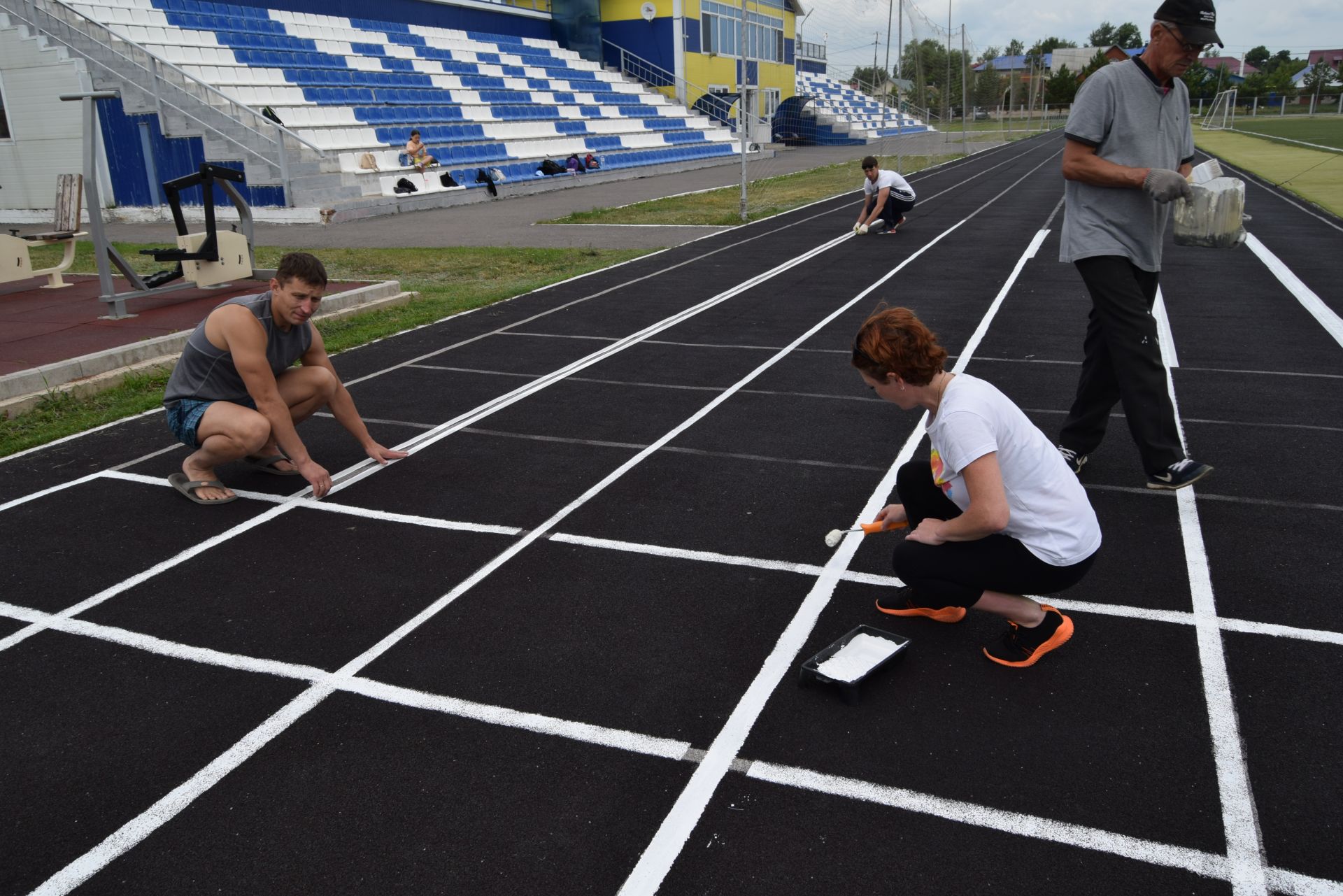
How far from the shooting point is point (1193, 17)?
4.21 meters

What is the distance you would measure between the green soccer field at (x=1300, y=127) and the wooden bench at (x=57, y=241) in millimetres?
38958

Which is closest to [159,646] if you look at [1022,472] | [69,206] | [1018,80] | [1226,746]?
[1022,472]

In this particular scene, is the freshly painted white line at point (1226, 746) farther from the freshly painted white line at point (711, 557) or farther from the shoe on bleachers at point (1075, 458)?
the freshly painted white line at point (711, 557)

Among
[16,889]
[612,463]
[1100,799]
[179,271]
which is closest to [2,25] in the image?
[179,271]

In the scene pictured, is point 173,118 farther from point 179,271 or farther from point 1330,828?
point 1330,828

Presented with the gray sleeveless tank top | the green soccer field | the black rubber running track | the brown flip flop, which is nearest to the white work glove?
the black rubber running track

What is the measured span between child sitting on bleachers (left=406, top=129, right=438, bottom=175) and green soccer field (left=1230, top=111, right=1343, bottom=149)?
31.9 meters

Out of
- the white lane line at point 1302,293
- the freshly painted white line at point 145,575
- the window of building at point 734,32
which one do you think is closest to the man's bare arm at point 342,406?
the freshly painted white line at point 145,575

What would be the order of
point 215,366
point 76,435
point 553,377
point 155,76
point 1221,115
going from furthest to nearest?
point 1221,115 → point 155,76 → point 553,377 → point 76,435 → point 215,366

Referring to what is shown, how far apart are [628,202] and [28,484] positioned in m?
18.1

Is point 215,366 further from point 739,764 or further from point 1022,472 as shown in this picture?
point 1022,472

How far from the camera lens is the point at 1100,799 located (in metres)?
2.70

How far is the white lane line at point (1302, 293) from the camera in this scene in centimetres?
847

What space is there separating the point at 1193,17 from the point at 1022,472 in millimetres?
2599
